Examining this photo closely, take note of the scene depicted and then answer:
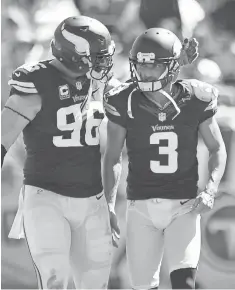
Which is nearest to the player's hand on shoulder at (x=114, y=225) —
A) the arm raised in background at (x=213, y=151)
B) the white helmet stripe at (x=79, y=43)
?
the arm raised in background at (x=213, y=151)

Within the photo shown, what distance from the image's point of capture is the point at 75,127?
128 inches

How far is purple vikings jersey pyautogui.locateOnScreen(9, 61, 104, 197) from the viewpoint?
3.23 m

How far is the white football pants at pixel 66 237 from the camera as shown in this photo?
3152 mm

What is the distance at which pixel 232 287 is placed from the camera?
15.1ft

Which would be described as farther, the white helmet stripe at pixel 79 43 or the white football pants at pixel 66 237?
the white helmet stripe at pixel 79 43

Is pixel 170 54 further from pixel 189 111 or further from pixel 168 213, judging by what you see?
pixel 168 213

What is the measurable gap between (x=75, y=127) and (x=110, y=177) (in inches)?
10.4

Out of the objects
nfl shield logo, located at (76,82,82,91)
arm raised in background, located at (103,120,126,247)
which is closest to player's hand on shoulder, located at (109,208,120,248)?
arm raised in background, located at (103,120,126,247)

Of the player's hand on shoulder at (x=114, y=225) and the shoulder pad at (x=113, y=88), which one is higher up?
the shoulder pad at (x=113, y=88)

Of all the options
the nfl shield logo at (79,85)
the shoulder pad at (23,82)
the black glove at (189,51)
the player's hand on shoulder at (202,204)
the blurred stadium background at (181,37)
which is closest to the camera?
the player's hand on shoulder at (202,204)

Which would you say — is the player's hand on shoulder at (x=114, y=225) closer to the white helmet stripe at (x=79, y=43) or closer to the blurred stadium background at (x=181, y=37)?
the white helmet stripe at (x=79, y=43)

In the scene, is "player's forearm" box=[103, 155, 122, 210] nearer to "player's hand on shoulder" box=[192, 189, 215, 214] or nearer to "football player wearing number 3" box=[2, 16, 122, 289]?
"football player wearing number 3" box=[2, 16, 122, 289]

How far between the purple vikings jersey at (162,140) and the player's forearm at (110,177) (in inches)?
4.1

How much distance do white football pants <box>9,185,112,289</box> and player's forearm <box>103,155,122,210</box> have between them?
A: 30mm
